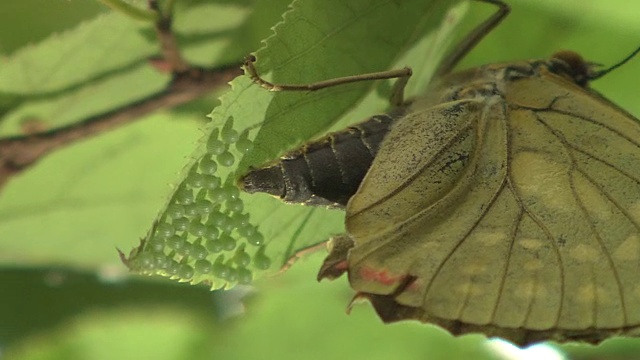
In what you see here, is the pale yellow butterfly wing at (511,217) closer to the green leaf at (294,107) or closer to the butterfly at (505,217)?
the butterfly at (505,217)

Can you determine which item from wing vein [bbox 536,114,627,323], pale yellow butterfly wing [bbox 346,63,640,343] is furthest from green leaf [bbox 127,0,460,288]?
wing vein [bbox 536,114,627,323]

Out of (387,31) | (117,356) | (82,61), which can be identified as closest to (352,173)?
(387,31)

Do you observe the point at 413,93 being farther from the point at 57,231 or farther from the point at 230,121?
the point at 57,231

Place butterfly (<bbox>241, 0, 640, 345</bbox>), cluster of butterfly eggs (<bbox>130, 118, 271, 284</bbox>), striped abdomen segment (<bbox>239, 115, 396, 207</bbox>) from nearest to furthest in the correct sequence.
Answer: cluster of butterfly eggs (<bbox>130, 118, 271, 284</bbox>) → striped abdomen segment (<bbox>239, 115, 396, 207</bbox>) → butterfly (<bbox>241, 0, 640, 345</bbox>)

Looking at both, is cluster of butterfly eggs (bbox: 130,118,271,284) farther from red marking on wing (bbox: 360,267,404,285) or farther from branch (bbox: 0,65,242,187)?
branch (bbox: 0,65,242,187)

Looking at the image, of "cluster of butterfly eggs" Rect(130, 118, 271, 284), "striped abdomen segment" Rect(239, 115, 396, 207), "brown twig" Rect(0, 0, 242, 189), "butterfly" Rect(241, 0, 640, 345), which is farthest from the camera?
"brown twig" Rect(0, 0, 242, 189)

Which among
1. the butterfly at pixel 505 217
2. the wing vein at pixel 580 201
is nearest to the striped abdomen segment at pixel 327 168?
the butterfly at pixel 505 217

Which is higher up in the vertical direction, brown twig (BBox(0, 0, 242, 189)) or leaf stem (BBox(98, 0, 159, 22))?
leaf stem (BBox(98, 0, 159, 22))
